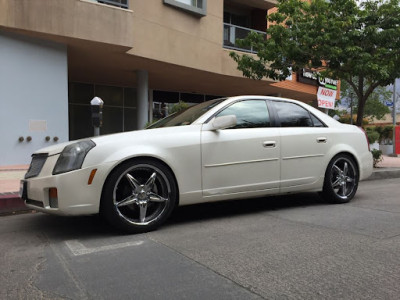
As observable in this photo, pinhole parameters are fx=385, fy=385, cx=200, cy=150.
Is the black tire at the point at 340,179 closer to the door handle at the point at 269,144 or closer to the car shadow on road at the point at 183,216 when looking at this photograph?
the car shadow on road at the point at 183,216

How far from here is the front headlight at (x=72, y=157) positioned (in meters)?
4.16

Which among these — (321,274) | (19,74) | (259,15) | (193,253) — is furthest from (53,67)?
(259,15)

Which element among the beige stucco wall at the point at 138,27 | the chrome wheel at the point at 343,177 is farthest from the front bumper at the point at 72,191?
the beige stucco wall at the point at 138,27

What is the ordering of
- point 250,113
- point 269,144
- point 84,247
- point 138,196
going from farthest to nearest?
point 250,113
point 269,144
point 138,196
point 84,247

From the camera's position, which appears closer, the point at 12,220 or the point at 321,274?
the point at 321,274

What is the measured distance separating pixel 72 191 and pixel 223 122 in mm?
1936

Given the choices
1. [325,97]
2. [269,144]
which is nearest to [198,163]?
[269,144]

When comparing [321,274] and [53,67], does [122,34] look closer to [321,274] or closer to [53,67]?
[53,67]

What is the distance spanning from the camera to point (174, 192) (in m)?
4.61

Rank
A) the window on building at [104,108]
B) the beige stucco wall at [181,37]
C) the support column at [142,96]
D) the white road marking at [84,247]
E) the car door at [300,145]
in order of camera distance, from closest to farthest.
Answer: the white road marking at [84,247] → the car door at [300,145] → the beige stucco wall at [181,37] → the support column at [142,96] → the window on building at [104,108]

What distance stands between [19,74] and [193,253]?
9471mm

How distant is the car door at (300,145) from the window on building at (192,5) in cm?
965

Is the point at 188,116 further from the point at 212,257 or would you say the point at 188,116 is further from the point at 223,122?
the point at 212,257

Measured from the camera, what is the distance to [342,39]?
423 inches
